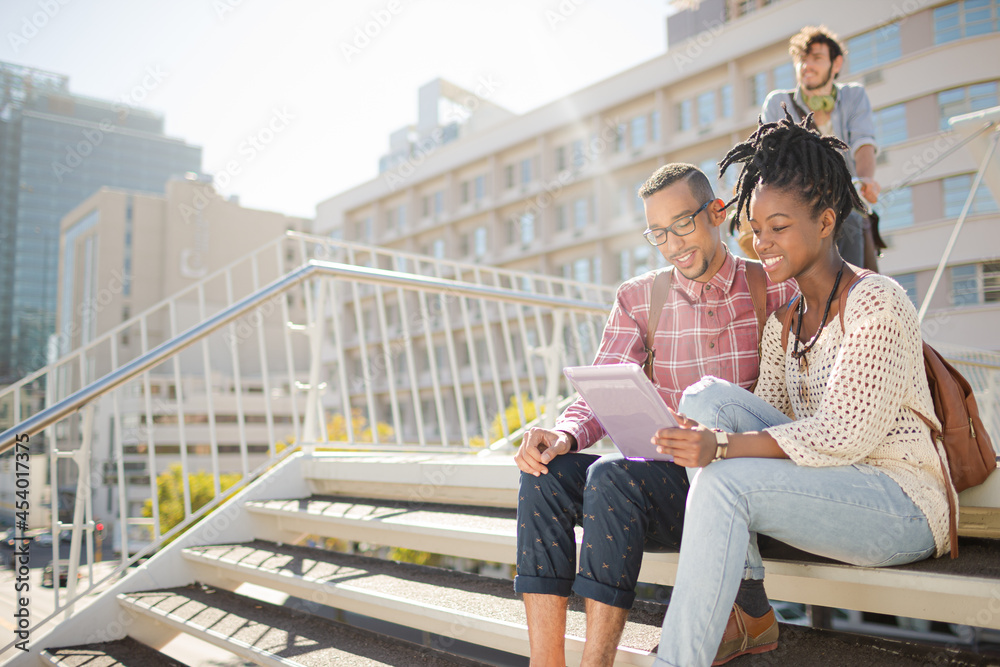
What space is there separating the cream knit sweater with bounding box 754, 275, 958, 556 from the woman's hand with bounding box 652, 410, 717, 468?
0.15 metres

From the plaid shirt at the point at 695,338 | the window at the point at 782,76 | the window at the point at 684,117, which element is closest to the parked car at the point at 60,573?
the plaid shirt at the point at 695,338

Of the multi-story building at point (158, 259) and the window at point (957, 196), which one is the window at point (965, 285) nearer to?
the window at point (957, 196)

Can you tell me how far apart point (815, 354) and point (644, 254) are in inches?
1006

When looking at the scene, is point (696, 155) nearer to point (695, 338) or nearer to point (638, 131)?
point (638, 131)

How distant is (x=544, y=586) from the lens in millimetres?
1520

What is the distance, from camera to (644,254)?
86.6ft

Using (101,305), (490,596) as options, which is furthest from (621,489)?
(101,305)

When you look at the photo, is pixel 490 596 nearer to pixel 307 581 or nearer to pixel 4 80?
pixel 307 581

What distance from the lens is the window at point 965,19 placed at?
59.2 feet

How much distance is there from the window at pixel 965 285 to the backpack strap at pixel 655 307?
1997 centimetres

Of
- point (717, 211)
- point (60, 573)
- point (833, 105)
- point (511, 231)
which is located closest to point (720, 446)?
point (717, 211)

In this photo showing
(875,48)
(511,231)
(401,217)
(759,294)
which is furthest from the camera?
(401,217)

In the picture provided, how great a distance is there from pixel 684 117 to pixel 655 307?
85.3 ft

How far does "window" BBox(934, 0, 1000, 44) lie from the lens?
18.0 meters
